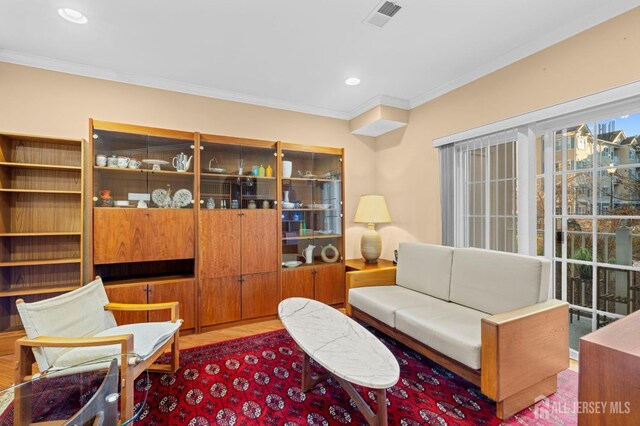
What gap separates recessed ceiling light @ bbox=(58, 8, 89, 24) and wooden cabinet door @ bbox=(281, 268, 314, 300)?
2.87 meters

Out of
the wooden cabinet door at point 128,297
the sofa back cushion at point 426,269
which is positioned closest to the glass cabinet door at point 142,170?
the wooden cabinet door at point 128,297

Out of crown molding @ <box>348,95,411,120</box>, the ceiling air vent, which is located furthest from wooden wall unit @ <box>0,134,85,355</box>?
crown molding @ <box>348,95,411,120</box>

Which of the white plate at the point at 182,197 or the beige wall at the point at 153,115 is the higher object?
the beige wall at the point at 153,115

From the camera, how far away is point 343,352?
1688 millimetres

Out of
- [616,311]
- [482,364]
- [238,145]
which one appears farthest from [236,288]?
[616,311]

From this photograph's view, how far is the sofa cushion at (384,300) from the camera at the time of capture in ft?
8.47

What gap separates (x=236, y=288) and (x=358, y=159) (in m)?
2.44

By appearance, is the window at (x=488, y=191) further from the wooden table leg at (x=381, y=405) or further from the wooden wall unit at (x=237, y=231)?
the wooden wall unit at (x=237, y=231)

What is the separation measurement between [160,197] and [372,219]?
249 cm

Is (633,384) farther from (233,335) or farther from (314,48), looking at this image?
(233,335)

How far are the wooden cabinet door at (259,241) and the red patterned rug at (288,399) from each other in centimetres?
106

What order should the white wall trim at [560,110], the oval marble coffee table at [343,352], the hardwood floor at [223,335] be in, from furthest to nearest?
the hardwood floor at [223,335], the white wall trim at [560,110], the oval marble coffee table at [343,352]

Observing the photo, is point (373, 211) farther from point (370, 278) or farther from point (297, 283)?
point (297, 283)

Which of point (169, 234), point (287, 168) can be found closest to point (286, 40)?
point (287, 168)
